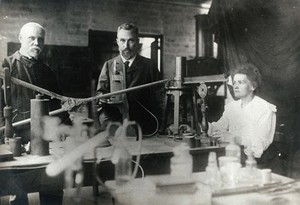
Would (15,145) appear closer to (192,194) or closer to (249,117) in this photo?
(192,194)

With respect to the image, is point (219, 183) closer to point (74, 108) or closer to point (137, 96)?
point (74, 108)

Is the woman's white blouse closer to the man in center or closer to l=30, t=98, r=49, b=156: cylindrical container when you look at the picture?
the man in center

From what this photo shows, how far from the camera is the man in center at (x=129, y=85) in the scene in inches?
111

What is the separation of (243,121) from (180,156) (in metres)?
1.04

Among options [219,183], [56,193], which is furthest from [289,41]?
[56,193]

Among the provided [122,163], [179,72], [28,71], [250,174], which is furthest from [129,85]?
[250,174]

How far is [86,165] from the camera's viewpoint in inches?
77.6

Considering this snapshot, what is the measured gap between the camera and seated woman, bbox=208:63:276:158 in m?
2.43

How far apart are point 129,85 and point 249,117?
41.5 inches

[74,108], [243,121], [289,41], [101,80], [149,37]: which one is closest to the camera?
[74,108]

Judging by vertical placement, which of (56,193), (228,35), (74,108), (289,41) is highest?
(228,35)

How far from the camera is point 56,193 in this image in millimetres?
2512

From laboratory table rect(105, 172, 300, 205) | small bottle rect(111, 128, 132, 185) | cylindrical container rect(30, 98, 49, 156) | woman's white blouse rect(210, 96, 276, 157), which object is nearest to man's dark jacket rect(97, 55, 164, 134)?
woman's white blouse rect(210, 96, 276, 157)

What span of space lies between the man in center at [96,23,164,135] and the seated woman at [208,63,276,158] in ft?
2.06
